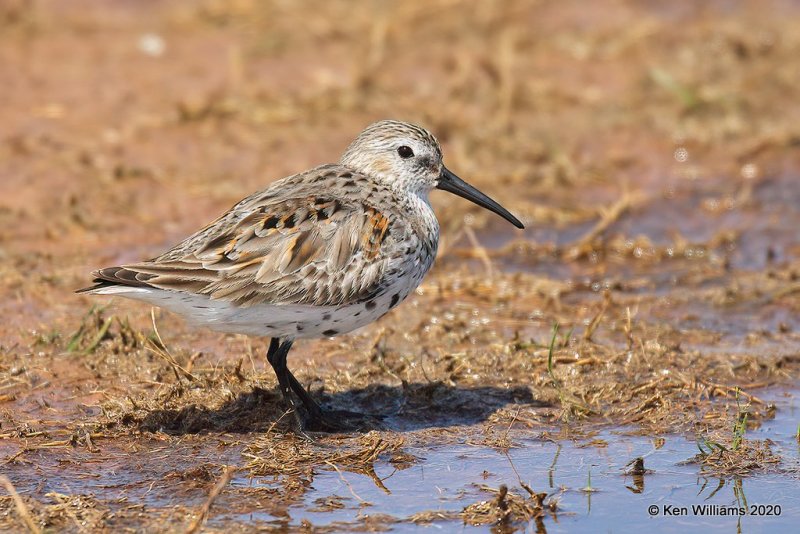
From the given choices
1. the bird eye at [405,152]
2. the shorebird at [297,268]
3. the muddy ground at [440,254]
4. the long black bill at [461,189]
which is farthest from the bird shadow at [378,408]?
the bird eye at [405,152]

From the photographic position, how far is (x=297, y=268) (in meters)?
7.40

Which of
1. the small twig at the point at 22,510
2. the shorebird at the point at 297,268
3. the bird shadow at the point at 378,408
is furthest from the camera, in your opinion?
the bird shadow at the point at 378,408

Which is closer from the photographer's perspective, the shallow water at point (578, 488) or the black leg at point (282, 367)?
the shallow water at point (578, 488)

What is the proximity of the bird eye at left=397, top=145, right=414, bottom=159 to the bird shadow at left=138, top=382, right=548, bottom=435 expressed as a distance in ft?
4.89

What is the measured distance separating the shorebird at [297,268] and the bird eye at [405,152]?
0.35 metres

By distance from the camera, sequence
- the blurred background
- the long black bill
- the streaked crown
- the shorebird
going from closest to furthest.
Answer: the shorebird, the streaked crown, the long black bill, the blurred background

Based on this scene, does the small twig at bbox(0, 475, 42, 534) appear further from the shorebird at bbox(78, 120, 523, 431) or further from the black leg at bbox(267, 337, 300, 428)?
the black leg at bbox(267, 337, 300, 428)

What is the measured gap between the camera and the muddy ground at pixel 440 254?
288 inches

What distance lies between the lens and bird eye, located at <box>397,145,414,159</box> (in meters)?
8.30

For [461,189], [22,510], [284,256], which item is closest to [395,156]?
[461,189]

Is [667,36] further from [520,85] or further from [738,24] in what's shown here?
[520,85]

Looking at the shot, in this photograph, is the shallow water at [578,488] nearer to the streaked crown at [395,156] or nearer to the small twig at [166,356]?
the small twig at [166,356]

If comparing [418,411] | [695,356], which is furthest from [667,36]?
[418,411]

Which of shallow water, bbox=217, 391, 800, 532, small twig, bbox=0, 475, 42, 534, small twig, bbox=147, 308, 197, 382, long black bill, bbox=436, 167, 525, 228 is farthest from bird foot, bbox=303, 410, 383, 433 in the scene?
small twig, bbox=0, 475, 42, 534
